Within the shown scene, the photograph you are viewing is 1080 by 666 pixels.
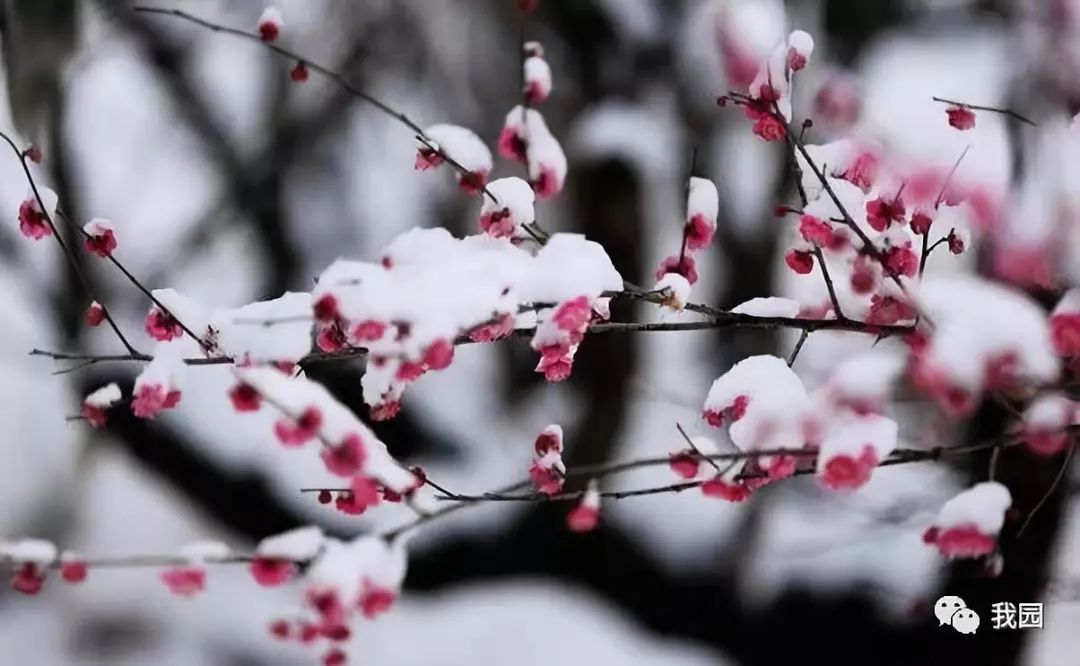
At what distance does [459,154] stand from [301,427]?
0.47 m

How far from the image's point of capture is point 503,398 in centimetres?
445

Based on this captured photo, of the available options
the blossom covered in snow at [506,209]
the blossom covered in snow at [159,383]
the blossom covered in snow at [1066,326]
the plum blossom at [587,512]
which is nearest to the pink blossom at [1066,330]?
the blossom covered in snow at [1066,326]

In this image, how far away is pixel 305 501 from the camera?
3568mm

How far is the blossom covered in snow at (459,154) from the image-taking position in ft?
3.96

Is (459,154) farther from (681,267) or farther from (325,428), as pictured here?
(325,428)

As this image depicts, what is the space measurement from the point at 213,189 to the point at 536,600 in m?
2.22

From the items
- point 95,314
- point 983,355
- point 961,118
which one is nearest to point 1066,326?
point 983,355

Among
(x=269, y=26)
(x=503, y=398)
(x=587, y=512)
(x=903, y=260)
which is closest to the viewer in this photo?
(x=587, y=512)

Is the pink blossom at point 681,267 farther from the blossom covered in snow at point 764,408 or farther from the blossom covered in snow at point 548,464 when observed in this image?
the blossom covered in snow at point 548,464

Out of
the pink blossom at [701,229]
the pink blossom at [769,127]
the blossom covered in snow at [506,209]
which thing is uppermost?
the pink blossom at [769,127]

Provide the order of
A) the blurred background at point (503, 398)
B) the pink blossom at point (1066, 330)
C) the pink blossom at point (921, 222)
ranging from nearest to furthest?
the pink blossom at point (1066, 330) < the pink blossom at point (921, 222) < the blurred background at point (503, 398)

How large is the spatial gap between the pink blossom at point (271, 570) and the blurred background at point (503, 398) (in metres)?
1.96

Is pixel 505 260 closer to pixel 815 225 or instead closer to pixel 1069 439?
pixel 815 225

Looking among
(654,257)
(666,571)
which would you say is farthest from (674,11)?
(666,571)
